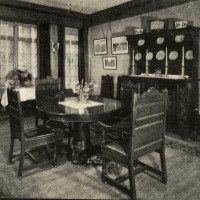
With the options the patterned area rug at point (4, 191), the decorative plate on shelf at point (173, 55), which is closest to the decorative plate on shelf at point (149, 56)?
the decorative plate on shelf at point (173, 55)

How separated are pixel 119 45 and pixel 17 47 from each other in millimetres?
2754

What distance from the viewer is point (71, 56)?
7.55m

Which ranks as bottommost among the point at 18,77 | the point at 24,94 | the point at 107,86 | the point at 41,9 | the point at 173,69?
the point at 24,94

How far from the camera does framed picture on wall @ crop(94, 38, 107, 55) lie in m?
7.05

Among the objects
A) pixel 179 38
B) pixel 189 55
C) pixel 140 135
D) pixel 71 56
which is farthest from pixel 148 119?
pixel 71 56

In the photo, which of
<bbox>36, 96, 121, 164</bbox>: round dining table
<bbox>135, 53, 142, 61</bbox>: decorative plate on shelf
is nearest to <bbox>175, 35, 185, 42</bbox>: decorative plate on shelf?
<bbox>135, 53, 142, 61</bbox>: decorative plate on shelf

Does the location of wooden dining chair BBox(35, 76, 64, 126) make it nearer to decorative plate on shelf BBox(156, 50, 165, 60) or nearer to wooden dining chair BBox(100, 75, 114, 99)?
A: decorative plate on shelf BBox(156, 50, 165, 60)

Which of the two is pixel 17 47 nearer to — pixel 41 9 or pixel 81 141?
pixel 41 9

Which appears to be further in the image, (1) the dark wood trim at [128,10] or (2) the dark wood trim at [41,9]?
(2) the dark wood trim at [41,9]

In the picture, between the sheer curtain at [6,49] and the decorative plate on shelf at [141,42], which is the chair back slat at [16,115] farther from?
the decorative plate on shelf at [141,42]

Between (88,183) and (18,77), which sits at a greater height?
(18,77)

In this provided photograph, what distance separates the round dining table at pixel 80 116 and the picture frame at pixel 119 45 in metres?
3.33

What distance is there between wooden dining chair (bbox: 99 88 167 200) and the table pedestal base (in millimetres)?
679

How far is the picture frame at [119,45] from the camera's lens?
6359mm
